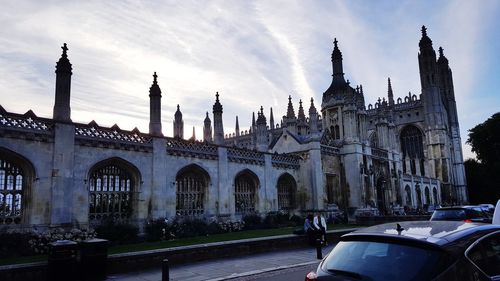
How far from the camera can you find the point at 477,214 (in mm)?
14289

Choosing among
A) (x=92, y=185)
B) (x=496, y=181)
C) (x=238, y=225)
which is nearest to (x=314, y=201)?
(x=238, y=225)

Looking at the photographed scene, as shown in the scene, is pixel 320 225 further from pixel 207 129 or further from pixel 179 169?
pixel 207 129

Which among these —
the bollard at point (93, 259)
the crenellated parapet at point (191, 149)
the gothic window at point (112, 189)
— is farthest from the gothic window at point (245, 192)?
the bollard at point (93, 259)

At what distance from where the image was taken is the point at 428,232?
4.24m

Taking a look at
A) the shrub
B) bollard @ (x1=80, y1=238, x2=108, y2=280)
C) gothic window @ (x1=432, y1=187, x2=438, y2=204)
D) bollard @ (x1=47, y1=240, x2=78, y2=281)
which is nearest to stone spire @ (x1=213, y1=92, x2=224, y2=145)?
the shrub

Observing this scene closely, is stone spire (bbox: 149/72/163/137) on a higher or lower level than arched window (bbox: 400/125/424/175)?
lower

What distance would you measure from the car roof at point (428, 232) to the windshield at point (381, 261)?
3.7 inches

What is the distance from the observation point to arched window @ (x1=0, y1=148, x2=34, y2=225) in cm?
1390

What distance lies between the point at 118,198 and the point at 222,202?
6424mm

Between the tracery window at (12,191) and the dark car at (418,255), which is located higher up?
the tracery window at (12,191)

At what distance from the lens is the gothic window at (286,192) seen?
92.2 ft

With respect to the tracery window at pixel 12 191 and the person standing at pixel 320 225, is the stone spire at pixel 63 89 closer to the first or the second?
the tracery window at pixel 12 191

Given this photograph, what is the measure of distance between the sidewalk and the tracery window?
6.36m

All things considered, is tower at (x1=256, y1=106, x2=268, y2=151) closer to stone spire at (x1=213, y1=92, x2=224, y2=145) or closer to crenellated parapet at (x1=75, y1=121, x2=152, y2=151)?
stone spire at (x1=213, y1=92, x2=224, y2=145)
